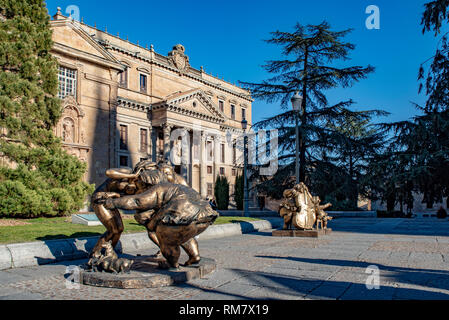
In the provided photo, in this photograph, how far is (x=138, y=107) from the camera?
36.5 metres

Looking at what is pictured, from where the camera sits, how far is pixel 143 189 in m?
5.15

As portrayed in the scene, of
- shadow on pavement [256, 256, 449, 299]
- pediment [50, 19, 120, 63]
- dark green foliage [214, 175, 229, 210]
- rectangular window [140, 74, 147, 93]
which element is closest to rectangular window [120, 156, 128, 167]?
rectangular window [140, 74, 147, 93]

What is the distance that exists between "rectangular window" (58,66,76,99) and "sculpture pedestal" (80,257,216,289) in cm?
2509

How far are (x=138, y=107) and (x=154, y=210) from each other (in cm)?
3309

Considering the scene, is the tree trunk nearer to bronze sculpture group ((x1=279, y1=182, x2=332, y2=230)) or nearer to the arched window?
bronze sculpture group ((x1=279, y1=182, x2=332, y2=230))

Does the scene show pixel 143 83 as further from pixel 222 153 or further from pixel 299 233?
pixel 299 233

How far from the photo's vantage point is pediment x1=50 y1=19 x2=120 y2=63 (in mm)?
26109

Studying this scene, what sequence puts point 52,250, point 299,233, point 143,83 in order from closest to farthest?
1. point 52,250
2. point 299,233
3. point 143,83

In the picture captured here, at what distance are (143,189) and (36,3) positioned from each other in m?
16.4

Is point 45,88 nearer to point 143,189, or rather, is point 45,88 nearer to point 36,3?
point 36,3

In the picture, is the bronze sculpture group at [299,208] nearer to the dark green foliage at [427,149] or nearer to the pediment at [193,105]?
the dark green foliage at [427,149]

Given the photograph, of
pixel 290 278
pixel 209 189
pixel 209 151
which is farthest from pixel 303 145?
pixel 209 189
